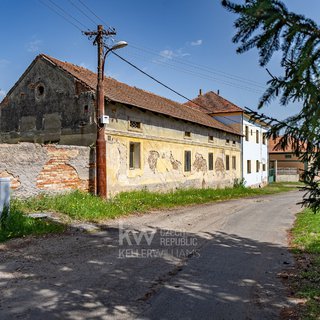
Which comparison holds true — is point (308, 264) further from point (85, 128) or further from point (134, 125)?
point (134, 125)

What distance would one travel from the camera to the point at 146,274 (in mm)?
5004

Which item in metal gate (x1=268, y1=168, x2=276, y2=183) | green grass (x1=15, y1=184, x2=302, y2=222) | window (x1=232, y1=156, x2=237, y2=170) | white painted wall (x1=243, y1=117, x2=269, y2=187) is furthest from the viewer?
metal gate (x1=268, y1=168, x2=276, y2=183)

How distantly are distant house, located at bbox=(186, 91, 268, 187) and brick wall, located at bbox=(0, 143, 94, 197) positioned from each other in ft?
49.4

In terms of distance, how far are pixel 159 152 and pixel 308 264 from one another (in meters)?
10.8

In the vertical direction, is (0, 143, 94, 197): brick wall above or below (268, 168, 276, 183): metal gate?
above

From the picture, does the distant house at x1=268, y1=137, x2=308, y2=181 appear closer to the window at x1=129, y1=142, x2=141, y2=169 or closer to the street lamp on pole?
the window at x1=129, y1=142, x2=141, y2=169

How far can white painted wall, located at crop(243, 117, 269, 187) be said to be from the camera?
27984 millimetres

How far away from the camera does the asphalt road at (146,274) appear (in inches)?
148

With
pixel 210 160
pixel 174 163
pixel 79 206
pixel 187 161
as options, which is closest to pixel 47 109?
pixel 79 206

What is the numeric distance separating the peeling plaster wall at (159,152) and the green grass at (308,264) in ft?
22.8

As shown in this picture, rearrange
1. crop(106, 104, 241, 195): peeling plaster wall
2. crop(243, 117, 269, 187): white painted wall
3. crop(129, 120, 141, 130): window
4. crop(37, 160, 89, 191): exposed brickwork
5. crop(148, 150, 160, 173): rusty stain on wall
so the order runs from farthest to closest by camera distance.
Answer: crop(243, 117, 269, 187): white painted wall → crop(148, 150, 160, 173): rusty stain on wall → crop(129, 120, 141, 130): window → crop(106, 104, 241, 195): peeling plaster wall → crop(37, 160, 89, 191): exposed brickwork

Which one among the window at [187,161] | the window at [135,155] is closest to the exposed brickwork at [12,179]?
the window at [135,155]

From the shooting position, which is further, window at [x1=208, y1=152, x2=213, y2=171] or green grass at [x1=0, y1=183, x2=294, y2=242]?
window at [x1=208, y1=152, x2=213, y2=171]

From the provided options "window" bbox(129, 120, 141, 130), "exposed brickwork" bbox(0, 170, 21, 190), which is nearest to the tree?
"exposed brickwork" bbox(0, 170, 21, 190)
